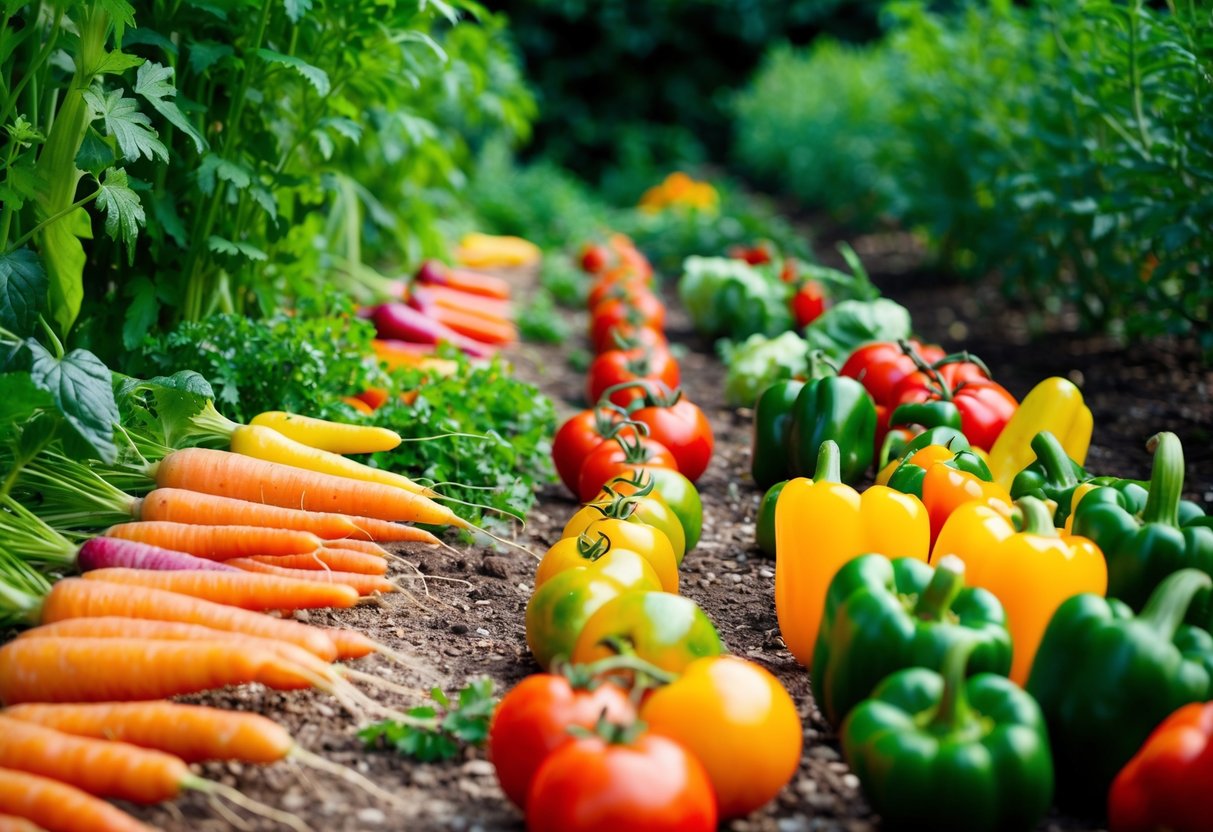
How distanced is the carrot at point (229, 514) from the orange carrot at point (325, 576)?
0.13 meters

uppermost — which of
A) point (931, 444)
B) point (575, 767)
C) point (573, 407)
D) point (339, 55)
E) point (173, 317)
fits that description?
point (339, 55)

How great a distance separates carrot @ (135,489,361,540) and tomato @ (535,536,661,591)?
0.57m

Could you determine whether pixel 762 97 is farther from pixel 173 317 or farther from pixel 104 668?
pixel 104 668

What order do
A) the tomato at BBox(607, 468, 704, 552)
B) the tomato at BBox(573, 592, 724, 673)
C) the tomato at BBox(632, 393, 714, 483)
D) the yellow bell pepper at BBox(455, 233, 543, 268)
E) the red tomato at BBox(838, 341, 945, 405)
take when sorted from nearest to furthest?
the tomato at BBox(573, 592, 724, 673)
the tomato at BBox(607, 468, 704, 552)
the tomato at BBox(632, 393, 714, 483)
the red tomato at BBox(838, 341, 945, 405)
the yellow bell pepper at BBox(455, 233, 543, 268)

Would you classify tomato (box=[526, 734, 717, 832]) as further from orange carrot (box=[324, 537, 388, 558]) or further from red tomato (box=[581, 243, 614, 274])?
red tomato (box=[581, 243, 614, 274])

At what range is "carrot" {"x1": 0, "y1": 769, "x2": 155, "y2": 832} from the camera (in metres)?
1.89

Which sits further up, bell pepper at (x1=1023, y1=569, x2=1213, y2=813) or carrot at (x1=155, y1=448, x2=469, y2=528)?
carrot at (x1=155, y1=448, x2=469, y2=528)

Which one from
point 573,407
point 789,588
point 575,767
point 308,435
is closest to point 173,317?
point 308,435

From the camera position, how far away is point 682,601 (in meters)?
2.26

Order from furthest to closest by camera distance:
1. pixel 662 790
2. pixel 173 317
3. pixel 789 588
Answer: pixel 173 317
pixel 789 588
pixel 662 790

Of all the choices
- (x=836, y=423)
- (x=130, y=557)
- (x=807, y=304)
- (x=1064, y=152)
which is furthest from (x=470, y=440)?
(x=1064, y=152)

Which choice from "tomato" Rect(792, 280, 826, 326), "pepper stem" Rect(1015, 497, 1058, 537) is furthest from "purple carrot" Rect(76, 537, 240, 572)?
"tomato" Rect(792, 280, 826, 326)

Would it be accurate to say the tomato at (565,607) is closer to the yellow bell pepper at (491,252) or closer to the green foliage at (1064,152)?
the green foliage at (1064,152)

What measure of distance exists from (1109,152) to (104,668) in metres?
3.75
